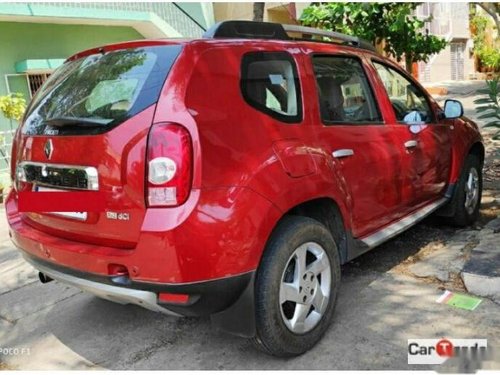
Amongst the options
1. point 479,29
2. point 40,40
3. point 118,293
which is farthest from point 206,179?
point 479,29

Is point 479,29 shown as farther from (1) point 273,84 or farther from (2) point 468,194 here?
(1) point 273,84

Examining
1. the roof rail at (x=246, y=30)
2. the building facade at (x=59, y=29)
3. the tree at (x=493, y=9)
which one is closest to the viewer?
the roof rail at (x=246, y=30)

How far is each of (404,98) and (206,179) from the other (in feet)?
8.27

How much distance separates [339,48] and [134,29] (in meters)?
10.2

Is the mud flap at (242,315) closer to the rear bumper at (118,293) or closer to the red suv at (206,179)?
the red suv at (206,179)

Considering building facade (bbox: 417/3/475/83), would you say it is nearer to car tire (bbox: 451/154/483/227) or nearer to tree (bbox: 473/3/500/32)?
tree (bbox: 473/3/500/32)

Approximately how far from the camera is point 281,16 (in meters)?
17.9

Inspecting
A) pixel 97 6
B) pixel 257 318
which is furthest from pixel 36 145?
pixel 97 6

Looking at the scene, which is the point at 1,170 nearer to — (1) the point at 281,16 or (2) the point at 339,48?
Answer: (2) the point at 339,48

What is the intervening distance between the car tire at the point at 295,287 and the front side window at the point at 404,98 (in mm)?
1551

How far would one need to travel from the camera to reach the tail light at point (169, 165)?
2.32 meters

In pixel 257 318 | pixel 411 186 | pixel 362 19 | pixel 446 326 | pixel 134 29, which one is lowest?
pixel 446 326

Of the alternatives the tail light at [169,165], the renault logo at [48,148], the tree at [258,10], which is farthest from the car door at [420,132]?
the tree at [258,10]

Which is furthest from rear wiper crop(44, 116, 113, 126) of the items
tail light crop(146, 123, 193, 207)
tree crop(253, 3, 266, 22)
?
tree crop(253, 3, 266, 22)
